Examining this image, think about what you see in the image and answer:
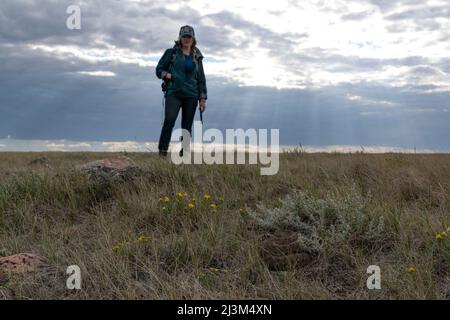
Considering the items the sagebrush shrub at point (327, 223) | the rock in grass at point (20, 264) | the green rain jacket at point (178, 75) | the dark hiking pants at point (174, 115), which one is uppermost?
the green rain jacket at point (178, 75)

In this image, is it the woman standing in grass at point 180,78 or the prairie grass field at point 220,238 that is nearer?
the prairie grass field at point 220,238

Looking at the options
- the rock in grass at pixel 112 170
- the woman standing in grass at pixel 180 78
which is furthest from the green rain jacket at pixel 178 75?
the rock in grass at pixel 112 170

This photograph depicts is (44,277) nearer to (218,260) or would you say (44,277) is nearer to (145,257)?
(145,257)

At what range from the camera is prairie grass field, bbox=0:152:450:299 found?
3.06m

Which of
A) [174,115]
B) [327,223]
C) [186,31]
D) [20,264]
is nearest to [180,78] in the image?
[174,115]

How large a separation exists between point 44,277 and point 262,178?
366 centimetres

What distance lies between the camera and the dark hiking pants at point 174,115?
8203 millimetres

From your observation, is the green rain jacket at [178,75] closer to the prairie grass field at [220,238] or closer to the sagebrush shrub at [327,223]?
the prairie grass field at [220,238]

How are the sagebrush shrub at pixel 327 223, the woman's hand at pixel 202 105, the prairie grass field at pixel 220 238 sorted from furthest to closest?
the woman's hand at pixel 202 105
the sagebrush shrub at pixel 327 223
the prairie grass field at pixel 220 238

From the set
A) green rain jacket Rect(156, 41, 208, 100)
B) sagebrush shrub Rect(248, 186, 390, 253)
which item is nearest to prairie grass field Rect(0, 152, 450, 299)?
sagebrush shrub Rect(248, 186, 390, 253)

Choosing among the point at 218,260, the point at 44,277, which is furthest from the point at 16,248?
the point at 218,260

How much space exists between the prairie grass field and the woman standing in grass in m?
2.12

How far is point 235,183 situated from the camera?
20.3 ft
